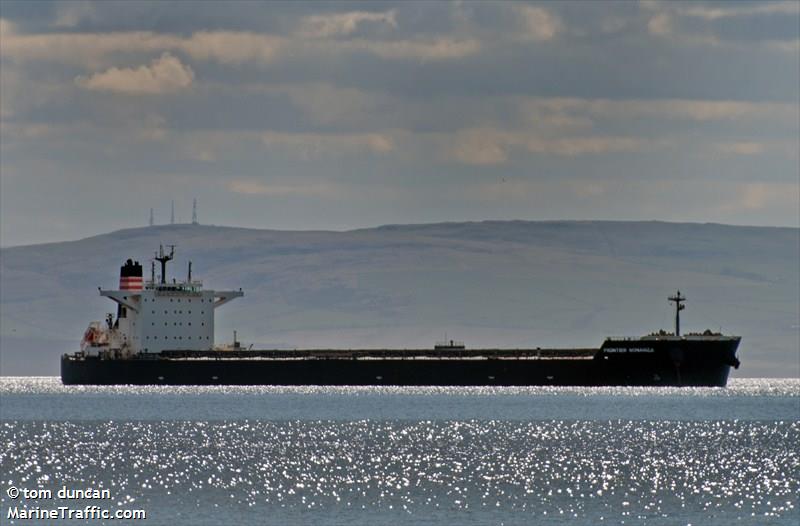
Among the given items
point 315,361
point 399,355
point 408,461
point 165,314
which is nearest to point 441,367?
point 399,355

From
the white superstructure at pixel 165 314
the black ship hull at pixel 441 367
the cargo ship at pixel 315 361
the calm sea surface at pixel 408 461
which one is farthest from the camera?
the white superstructure at pixel 165 314

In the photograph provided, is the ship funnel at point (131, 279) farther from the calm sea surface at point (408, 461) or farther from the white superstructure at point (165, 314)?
the calm sea surface at point (408, 461)

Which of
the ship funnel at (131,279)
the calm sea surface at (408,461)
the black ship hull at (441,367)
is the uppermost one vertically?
the ship funnel at (131,279)

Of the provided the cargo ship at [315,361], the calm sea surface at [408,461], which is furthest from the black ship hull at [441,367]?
the calm sea surface at [408,461]

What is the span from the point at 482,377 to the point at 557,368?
16.1ft

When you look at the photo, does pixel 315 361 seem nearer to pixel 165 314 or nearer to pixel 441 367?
pixel 441 367

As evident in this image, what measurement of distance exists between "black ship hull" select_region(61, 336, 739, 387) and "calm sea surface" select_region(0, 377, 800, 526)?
5.92 m

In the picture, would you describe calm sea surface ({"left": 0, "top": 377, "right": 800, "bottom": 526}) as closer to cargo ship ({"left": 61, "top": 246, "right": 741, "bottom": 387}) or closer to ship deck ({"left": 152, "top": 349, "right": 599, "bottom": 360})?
cargo ship ({"left": 61, "top": 246, "right": 741, "bottom": 387})

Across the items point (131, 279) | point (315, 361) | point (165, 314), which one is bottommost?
point (315, 361)

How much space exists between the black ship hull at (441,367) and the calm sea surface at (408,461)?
19.4 ft

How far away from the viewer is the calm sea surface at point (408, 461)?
5612cm

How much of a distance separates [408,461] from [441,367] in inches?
2127

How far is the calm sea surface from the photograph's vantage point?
56125mm

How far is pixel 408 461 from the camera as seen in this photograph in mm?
69312
